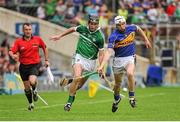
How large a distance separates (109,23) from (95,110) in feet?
63.3

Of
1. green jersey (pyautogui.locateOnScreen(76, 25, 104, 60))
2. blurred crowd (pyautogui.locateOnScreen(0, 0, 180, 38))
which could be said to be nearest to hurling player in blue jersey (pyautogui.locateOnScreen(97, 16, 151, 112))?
green jersey (pyautogui.locateOnScreen(76, 25, 104, 60))

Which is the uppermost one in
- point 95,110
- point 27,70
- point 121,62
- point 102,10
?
point 102,10

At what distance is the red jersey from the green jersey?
1.72 m

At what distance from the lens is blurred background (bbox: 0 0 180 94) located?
41188 millimetres

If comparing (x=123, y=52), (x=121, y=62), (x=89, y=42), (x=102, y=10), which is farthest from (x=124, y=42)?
(x=102, y=10)

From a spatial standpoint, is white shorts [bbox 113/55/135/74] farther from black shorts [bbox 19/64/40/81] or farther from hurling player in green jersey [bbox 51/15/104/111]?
black shorts [bbox 19/64/40/81]

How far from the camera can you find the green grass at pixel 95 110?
1996cm

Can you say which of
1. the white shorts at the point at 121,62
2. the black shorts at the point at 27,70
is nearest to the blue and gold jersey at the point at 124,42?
the white shorts at the point at 121,62

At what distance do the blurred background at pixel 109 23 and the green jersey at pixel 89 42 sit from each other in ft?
59.1

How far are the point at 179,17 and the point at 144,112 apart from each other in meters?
21.1

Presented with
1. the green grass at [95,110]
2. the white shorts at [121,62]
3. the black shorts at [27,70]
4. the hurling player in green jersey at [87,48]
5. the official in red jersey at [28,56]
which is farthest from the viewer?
the black shorts at [27,70]

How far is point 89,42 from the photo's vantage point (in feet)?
72.1

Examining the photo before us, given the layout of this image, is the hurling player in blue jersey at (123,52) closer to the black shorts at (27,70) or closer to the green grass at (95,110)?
the green grass at (95,110)

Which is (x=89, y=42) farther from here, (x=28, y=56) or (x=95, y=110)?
(x=28, y=56)
